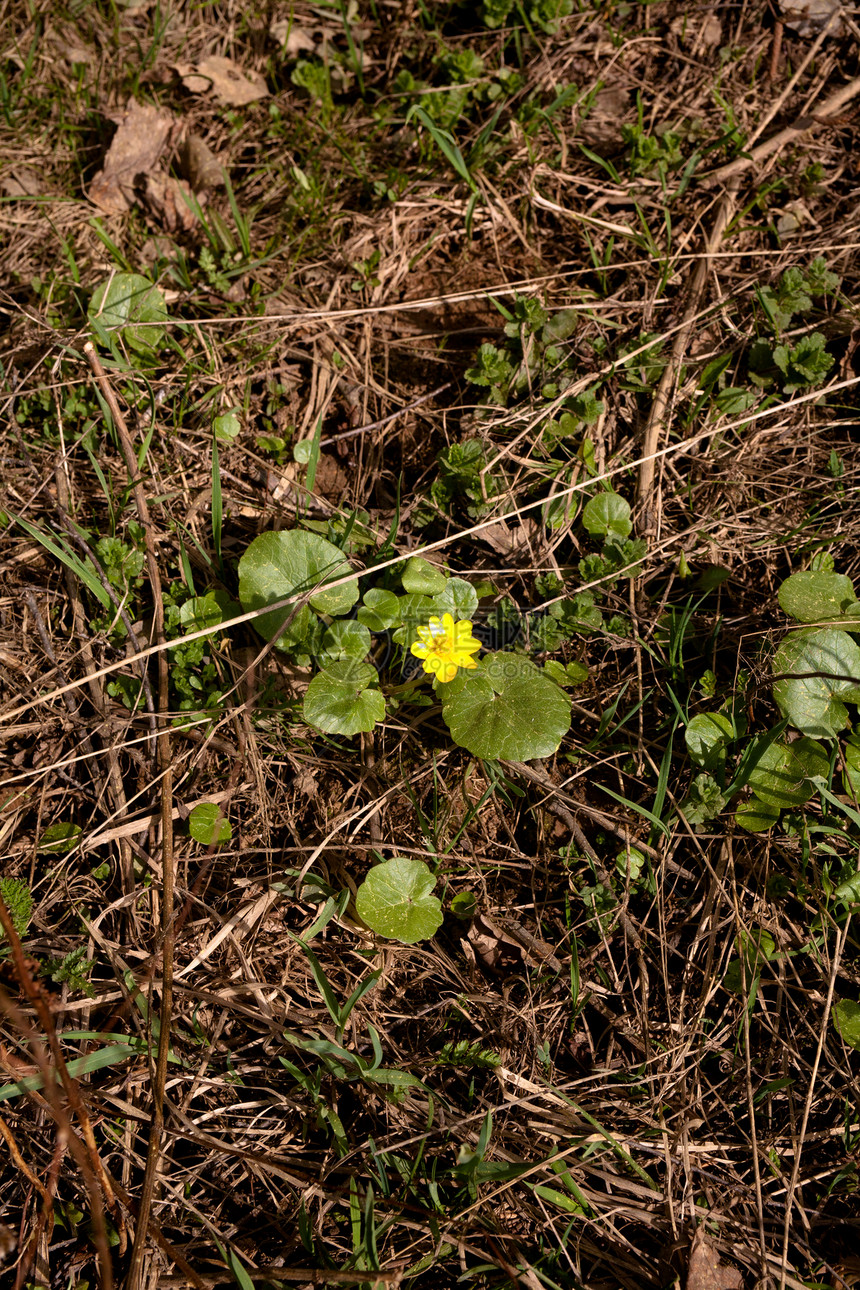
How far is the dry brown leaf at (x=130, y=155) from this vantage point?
272cm

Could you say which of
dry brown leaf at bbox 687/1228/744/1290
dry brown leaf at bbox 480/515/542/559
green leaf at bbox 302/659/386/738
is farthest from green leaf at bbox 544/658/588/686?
dry brown leaf at bbox 687/1228/744/1290

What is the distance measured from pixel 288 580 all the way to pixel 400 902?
0.87 meters

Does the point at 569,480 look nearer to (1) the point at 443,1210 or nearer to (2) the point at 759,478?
(2) the point at 759,478

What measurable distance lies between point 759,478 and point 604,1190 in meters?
1.90

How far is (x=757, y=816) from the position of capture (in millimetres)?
2061

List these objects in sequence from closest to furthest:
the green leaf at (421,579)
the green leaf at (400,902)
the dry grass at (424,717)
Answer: the dry grass at (424,717)
the green leaf at (400,902)
the green leaf at (421,579)

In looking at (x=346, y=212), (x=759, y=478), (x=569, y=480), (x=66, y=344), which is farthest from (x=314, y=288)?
(x=759, y=478)

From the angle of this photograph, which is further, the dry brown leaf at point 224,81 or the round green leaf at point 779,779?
the dry brown leaf at point 224,81

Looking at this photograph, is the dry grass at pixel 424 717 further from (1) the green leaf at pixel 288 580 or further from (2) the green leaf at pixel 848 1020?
(1) the green leaf at pixel 288 580

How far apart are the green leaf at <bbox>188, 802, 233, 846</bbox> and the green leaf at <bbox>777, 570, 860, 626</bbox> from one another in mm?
1578

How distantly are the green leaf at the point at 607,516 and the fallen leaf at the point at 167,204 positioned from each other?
5.38 ft

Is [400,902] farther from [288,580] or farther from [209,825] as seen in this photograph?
[288,580]

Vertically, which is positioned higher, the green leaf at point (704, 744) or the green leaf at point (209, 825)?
the green leaf at point (704, 744)

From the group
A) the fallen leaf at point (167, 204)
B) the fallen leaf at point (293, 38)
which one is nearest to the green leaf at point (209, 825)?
the fallen leaf at point (167, 204)
